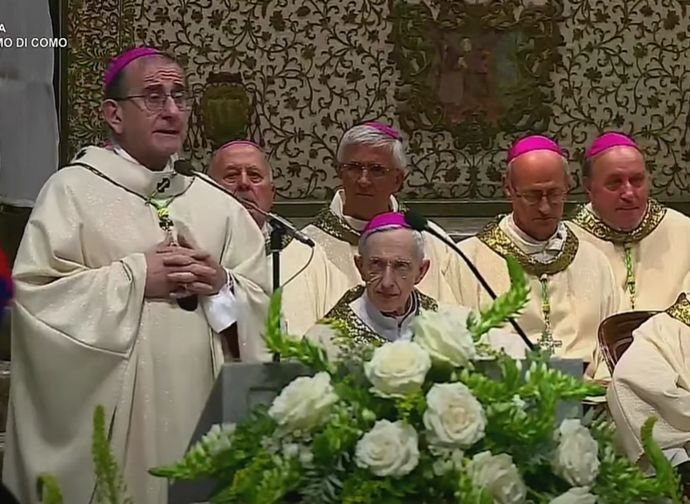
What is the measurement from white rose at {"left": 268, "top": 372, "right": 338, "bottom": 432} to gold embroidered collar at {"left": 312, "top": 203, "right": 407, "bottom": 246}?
3.41 m

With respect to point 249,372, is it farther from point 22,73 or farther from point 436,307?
point 22,73

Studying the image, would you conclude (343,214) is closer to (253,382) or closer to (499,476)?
(253,382)

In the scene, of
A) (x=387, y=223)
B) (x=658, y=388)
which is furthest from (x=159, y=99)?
(x=658, y=388)

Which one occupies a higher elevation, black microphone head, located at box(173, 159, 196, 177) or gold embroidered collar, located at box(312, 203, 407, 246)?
black microphone head, located at box(173, 159, 196, 177)

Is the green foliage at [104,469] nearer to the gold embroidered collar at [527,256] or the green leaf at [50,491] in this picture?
the green leaf at [50,491]

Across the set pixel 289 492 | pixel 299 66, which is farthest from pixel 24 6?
pixel 289 492

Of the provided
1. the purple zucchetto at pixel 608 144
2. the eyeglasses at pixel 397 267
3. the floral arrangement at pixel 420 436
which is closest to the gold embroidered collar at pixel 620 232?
the purple zucchetto at pixel 608 144

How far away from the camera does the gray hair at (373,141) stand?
18.8 ft

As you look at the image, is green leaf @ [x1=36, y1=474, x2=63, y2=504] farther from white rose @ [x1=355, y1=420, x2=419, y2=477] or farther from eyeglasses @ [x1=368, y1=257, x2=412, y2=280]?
eyeglasses @ [x1=368, y1=257, x2=412, y2=280]

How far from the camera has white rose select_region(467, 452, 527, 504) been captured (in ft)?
7.65

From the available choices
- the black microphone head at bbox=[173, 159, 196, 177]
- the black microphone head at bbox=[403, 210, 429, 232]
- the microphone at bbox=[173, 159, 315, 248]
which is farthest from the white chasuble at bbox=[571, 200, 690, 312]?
the black microphone head at bbox=[403, 210, 429, 232]

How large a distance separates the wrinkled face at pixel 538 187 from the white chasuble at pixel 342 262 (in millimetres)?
369

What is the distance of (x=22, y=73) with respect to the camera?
652cm
